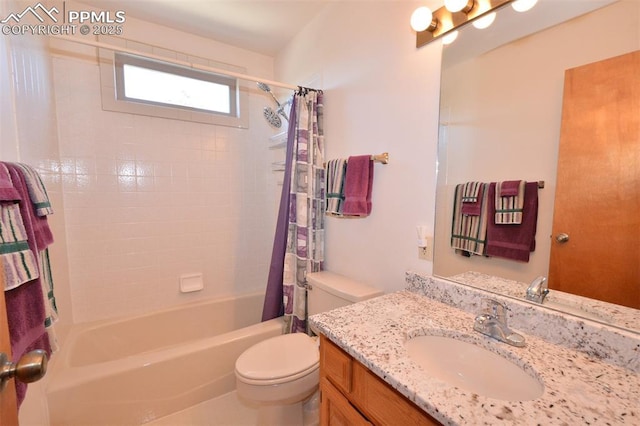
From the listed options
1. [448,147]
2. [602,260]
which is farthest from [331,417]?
[448,147]

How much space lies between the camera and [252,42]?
2266mm

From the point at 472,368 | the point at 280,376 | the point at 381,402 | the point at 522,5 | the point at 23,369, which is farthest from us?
the point at 280,376

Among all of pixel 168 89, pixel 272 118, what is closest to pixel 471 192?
pixel 272 118

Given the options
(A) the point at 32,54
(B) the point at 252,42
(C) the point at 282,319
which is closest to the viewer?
(A) the point at 32,54

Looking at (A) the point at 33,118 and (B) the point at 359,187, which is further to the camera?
(B) the point at 359,187

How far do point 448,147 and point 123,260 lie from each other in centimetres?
226

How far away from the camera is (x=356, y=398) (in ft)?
2.67

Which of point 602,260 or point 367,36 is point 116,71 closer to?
point 367,36

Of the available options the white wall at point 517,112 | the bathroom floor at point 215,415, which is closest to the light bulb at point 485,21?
the white wall at point 517,112

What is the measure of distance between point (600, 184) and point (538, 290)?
0.36 m

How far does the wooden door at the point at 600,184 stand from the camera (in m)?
0.73

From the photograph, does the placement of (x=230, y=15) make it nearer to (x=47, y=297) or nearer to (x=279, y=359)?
(x=47, y=297)

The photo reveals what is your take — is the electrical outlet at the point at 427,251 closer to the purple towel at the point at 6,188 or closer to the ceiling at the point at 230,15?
the purple towel at the point at 6,188

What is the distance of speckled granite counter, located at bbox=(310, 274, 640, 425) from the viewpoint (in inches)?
21.8
